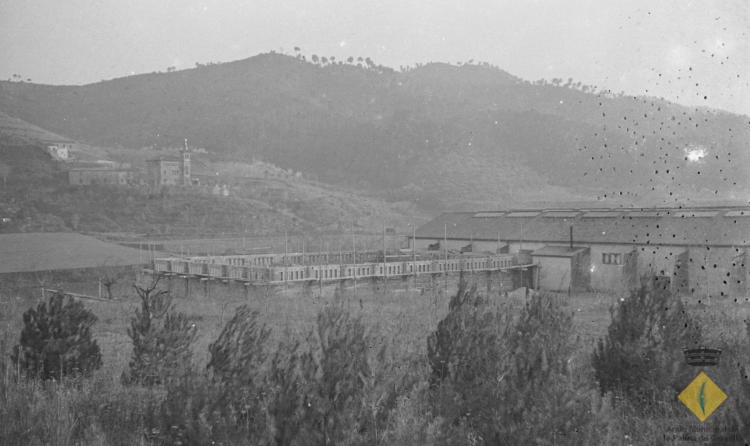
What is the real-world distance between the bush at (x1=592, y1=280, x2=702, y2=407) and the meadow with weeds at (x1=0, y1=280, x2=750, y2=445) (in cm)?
2

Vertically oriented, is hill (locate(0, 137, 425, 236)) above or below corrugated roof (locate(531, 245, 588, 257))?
above

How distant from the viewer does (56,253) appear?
39.5m

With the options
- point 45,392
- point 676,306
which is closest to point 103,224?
point 45,392

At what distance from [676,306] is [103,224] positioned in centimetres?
5773

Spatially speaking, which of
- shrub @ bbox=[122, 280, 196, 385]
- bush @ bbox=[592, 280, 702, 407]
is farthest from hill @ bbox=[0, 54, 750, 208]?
shrub @ bbox=[122, 280, 196, 385]

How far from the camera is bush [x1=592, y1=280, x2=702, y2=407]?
10.8 metres

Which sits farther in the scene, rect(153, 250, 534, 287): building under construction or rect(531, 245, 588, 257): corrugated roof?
rect(531, 245, 588, 257): corrugated roof

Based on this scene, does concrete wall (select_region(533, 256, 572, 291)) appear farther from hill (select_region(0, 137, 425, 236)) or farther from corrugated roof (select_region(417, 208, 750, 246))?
hill (select_region(0, 137, 425, 236))

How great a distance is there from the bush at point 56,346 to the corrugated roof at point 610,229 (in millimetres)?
29101

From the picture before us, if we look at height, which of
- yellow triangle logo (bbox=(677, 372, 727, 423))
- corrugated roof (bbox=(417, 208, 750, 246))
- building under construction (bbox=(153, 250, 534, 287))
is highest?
corrugated roof (bbox=(417, 208, 750, 246))

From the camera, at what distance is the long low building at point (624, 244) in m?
31.0

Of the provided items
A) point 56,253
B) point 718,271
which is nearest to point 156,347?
point 718,271

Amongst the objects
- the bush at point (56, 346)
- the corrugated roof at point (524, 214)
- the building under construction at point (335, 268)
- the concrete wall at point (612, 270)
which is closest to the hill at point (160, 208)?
the building under construction at point (335, 268)

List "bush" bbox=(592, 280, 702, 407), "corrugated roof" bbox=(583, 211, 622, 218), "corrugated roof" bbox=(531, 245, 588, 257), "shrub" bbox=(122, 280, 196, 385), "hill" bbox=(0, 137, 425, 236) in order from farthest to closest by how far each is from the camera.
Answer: "hill" bbox=(0, 137, 425, 236) → "corrugated roof" bbox=(583, 211, 622, 218) → "corrugated roof" bbox=(531, 245, 588, 257) → "shrub" bbox=(122, 280, 196, 385) → "bush" bbox=(592, 280, 702, 407)
